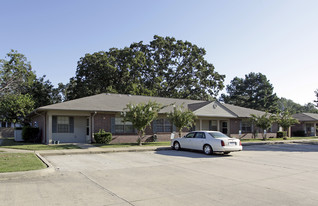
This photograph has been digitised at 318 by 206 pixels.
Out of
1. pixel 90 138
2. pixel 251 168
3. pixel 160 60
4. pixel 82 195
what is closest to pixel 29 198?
pixel 82 195

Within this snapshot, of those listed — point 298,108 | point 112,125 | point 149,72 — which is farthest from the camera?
point 298,108

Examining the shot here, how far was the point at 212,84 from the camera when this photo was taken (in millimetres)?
51250

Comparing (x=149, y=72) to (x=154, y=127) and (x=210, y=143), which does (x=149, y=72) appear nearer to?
(x=154, y=127)

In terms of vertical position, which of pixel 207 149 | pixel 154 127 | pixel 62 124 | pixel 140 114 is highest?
pixel 140 114

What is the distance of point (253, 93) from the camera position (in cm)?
6688

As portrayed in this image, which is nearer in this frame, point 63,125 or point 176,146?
point 176,146

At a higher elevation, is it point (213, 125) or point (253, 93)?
point (253, 93)

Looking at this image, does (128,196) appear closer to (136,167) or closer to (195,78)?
(136,167)

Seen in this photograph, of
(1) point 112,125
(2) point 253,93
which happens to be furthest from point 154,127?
(2) point 253,93

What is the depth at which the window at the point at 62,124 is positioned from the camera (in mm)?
20703

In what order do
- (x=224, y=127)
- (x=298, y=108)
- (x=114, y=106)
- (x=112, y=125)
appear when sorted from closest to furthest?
1. (x=112, y=125)
2. (x=114, y=106)
3. (x=224, y=127)
4. (x=298, y=108)

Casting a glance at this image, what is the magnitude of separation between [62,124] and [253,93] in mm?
55713

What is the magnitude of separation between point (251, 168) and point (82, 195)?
7235 millimetres

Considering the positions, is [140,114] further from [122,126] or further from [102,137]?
[122,126]
